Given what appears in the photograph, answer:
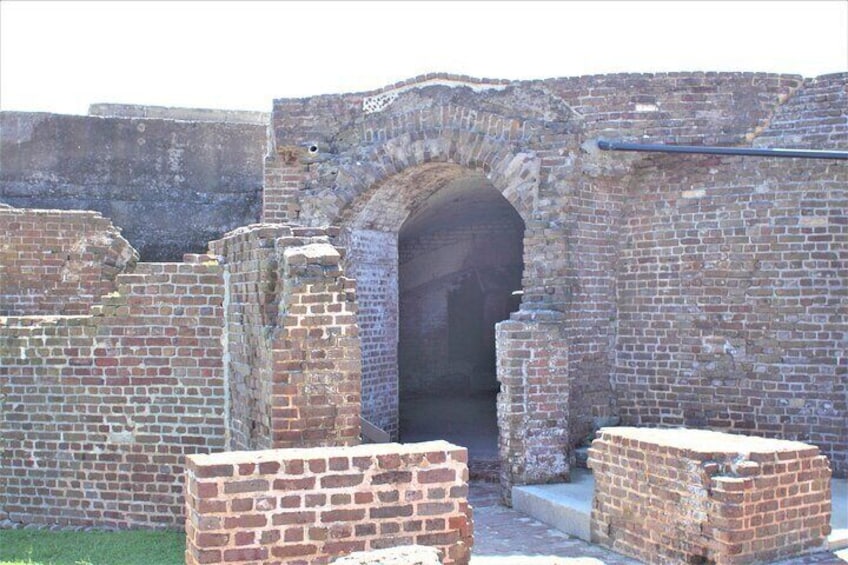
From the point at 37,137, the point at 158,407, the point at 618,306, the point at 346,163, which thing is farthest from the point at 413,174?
the point at 37,137

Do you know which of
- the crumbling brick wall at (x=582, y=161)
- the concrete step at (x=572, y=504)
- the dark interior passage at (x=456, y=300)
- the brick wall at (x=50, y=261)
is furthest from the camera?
the dark interior passage at (x=456, y=300)

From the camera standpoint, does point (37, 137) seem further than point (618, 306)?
Yes

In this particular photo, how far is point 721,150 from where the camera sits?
972cm

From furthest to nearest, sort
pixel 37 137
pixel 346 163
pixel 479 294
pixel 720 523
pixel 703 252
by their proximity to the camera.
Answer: pixel 479 294 < pixel 37 137 < pixel 346 163 < pixel 703 252 < pixel 720 523

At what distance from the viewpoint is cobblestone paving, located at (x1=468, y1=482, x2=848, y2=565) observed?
7.00 meters

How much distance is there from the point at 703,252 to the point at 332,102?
475 centimetres

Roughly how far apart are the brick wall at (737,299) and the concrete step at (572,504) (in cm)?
109

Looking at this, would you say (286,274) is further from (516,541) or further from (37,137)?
(37,137)

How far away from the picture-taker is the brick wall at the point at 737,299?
9.66m

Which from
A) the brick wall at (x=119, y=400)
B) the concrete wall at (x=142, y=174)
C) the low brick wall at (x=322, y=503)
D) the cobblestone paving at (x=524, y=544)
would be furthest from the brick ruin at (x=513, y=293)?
the concrete wall at (x=142, y=174)

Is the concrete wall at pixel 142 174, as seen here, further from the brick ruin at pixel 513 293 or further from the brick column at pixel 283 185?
the brick column at pixel 283 185

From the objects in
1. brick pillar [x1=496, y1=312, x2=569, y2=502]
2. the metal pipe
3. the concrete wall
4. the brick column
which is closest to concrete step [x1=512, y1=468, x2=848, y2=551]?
brick pillar [x1=496, y1=312, x2=569, y2=502]

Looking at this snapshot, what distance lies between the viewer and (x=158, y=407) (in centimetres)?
781

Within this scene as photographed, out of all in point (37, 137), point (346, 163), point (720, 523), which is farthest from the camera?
point (37, 137)
